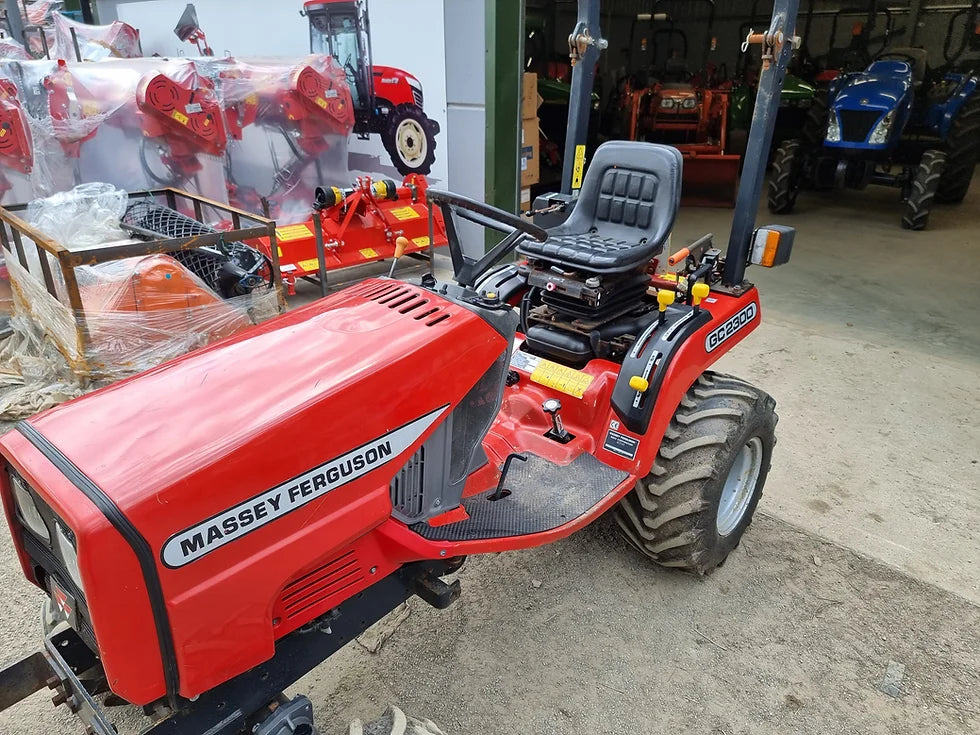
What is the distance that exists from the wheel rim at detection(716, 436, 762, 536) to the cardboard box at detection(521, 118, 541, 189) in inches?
160

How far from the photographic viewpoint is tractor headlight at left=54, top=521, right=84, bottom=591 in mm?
1225

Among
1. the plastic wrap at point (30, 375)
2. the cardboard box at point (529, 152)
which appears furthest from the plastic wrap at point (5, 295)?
the cardboard box at point (529, 152)

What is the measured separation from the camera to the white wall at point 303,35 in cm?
589

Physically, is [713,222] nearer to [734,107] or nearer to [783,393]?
[734,107]

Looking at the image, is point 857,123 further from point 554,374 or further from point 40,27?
point 40,27

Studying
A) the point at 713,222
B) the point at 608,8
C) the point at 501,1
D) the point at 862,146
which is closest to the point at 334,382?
the point at 501,1

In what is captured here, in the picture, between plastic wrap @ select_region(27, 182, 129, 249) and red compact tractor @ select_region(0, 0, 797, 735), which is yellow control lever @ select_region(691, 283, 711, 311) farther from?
plastic wrap @ select_region(27, 182, 129, 249)

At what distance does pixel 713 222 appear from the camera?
305 inches

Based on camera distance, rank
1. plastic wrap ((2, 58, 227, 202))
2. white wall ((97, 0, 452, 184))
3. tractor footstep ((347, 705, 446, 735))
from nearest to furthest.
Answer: tractor footstep ((347, 705, 446, 735))
plastic wrap ((2, 58, 227, 202))
white wall ((97, 0, 452, 184))

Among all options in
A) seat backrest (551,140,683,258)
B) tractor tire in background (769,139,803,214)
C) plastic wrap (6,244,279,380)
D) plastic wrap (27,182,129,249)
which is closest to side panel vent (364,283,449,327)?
seat backrest (551,140,683,258)

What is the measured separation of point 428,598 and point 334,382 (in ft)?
2.13

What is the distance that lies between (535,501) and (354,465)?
→ 2.44ft

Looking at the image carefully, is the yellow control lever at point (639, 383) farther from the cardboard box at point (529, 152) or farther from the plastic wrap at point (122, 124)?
the plastic wrap at point (122, 124)

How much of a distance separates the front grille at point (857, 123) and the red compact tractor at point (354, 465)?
593 cm
